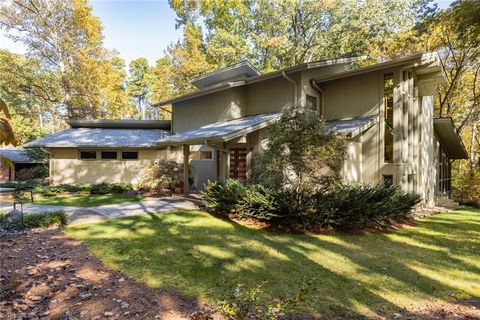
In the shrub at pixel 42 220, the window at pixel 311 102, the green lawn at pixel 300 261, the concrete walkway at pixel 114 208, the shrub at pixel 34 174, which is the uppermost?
the window at pixel 311 102

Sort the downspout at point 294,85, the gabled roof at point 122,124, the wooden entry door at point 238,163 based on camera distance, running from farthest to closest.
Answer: the gabled roof at point 122,124, the wooden entry door at point 238,163, the downspout at point 294,85

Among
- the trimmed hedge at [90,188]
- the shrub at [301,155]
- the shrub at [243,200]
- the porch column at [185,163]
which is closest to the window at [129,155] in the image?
the trimmed hedge at [90,188]

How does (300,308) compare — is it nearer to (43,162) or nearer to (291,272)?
(291,272)

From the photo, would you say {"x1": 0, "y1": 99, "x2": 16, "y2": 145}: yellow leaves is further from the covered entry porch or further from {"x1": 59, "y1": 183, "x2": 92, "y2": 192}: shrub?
{"x1": 59, "y1": 183, "x2": 92, "y2": 192}: shrub

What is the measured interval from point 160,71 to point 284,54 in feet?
43.6

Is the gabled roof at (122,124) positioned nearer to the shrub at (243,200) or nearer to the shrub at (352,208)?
the shrub at (243,200)

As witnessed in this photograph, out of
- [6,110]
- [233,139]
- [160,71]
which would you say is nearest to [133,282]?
[6,110]

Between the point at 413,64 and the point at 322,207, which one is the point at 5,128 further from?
the point at 413,64

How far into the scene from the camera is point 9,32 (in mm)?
21969

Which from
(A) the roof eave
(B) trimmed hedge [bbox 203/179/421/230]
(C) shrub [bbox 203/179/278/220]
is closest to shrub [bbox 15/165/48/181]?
(C) shrub [bbox 203/179/278/220]

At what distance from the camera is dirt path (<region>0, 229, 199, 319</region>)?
12.0 feet

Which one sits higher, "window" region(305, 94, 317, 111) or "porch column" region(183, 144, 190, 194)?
"window" region(305, 94, 317, 111)

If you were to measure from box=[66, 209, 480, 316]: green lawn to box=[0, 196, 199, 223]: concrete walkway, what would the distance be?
1084mm

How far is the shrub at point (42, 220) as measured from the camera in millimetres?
7762
